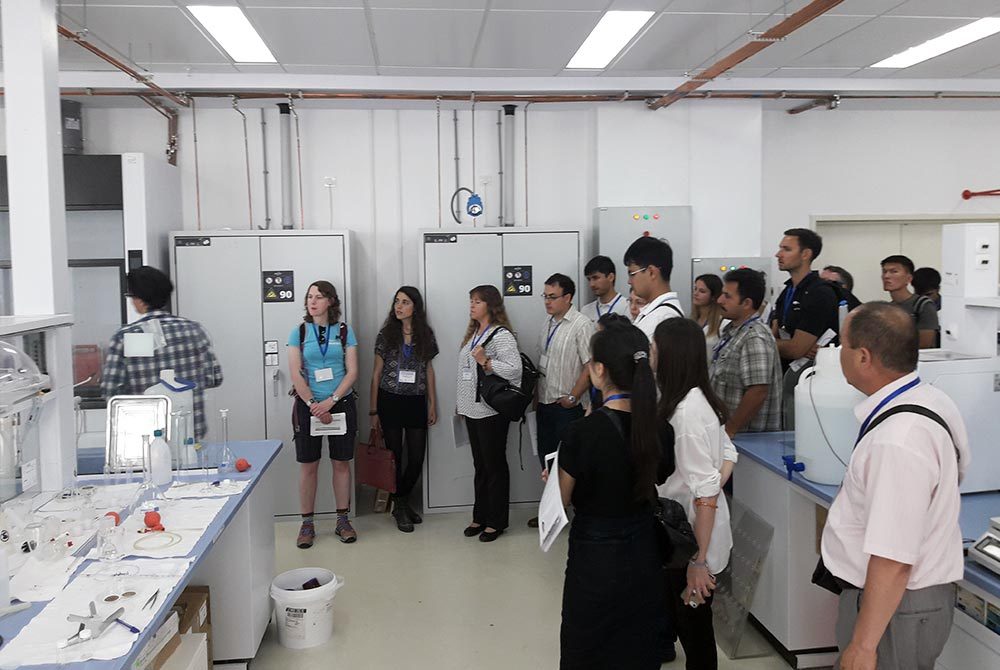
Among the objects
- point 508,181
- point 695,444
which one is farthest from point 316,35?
point 695,444

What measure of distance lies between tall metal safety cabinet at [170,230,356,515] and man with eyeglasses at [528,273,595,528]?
4.43 feet

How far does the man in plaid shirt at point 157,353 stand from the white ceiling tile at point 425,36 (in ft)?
5.74

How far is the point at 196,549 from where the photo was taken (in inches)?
85.3

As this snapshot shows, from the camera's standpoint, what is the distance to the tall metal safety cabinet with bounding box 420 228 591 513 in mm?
4898

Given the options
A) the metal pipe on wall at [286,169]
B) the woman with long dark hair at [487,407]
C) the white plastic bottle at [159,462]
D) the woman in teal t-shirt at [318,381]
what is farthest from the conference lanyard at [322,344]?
the white plastic bottle at [159,462]

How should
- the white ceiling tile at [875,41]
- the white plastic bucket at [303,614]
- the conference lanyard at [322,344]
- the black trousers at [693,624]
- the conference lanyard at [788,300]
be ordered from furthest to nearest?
the conference lanyard at [322,344], the white ceiling tile at [875,41], the conference lanyard at [788,300], the white plastic bucket at [303,614], the black trousers at [693,624]

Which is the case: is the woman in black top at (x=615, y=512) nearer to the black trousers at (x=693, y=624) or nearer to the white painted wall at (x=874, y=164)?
the black trousers at (x=693, y=624)

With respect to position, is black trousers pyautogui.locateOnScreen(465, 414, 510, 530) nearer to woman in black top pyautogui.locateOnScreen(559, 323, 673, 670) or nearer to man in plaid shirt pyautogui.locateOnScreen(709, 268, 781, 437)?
Answer: man in plaid shirt pyautogui.locateOnScreen(709, 268, 781, 437)

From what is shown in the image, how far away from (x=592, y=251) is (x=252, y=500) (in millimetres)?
3171

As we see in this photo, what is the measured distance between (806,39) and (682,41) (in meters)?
0.69

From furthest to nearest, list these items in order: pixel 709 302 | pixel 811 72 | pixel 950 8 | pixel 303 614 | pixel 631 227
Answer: pixel 631 227, pixel 811 72, pixel 709 302, pixel 950 8, pixel 303 614

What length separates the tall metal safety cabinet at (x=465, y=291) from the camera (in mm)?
4898

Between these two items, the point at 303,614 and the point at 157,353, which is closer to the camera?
the point at 303,614

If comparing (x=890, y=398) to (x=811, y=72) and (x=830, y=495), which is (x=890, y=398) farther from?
(x=811, y=72)
